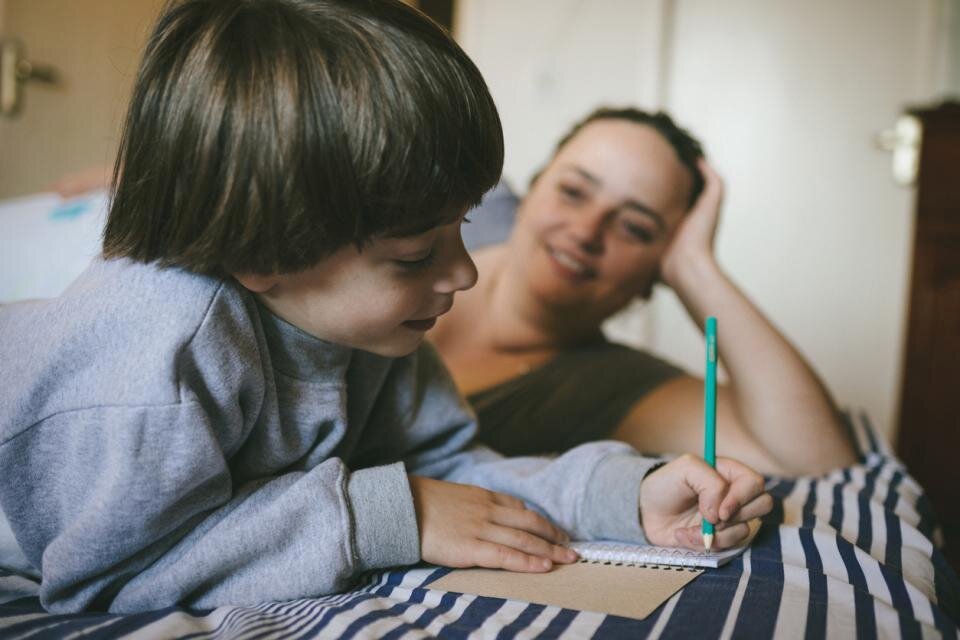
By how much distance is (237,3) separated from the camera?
631 millimetres

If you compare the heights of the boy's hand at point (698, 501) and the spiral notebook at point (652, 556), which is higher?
the boy's hand at point (698, 501)

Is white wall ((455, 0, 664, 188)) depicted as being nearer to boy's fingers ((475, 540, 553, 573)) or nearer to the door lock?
the door lock

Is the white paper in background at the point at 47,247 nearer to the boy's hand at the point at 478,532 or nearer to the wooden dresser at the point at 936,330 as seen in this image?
the boy's hand at the point at 478,532

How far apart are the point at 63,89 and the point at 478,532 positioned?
1914mm

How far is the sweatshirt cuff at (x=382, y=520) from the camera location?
0.65m

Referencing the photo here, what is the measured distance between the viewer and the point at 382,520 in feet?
2.14

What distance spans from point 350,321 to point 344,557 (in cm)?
18

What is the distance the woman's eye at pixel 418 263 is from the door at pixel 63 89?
5.27 feet

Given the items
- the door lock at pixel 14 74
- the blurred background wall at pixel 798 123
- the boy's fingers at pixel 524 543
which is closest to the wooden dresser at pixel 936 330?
the blurred background wall at pixel 798 123

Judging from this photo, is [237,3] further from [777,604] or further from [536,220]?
[536,220]

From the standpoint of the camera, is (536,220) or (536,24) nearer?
(536,220)

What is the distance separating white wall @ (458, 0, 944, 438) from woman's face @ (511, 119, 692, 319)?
141 cm

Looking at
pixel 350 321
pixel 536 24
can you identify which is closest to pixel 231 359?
pixel 350 321

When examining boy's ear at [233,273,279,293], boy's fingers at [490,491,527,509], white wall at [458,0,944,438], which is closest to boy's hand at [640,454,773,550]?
boy's fingers at [490,491,527,509]
